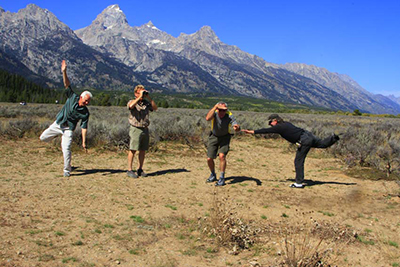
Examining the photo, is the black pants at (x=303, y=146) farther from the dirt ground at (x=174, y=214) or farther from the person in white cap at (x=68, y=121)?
the person in white cap at (x=68, y=121)

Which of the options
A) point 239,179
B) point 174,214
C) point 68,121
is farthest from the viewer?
point 239,179

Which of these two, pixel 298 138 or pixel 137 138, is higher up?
pixel 298 138

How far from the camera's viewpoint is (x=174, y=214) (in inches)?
211

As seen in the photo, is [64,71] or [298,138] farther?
[298,138]

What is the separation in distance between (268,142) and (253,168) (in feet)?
19.9

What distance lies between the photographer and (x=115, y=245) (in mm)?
4078

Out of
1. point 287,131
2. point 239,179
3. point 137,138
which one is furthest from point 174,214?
point 287,131

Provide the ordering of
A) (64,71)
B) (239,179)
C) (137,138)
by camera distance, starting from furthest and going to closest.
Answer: (239,179)
(137,138)
(64,71)

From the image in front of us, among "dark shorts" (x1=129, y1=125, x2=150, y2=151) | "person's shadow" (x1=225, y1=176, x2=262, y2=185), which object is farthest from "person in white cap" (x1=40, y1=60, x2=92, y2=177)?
"person's shadow" (x1=225, y1=176, x2=262, y2=185)

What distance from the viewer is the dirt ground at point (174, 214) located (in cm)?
393

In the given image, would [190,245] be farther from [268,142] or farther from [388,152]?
[268,142]

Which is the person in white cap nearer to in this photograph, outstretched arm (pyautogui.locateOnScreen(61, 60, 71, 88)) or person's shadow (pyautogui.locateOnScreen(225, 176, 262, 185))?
outstretched arm (pyautogui.locateOnScreen(61, 60, 71, 88))

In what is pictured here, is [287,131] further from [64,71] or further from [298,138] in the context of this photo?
[64,71]

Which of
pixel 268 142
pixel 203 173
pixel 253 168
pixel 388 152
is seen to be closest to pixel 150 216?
pixel 203 173
